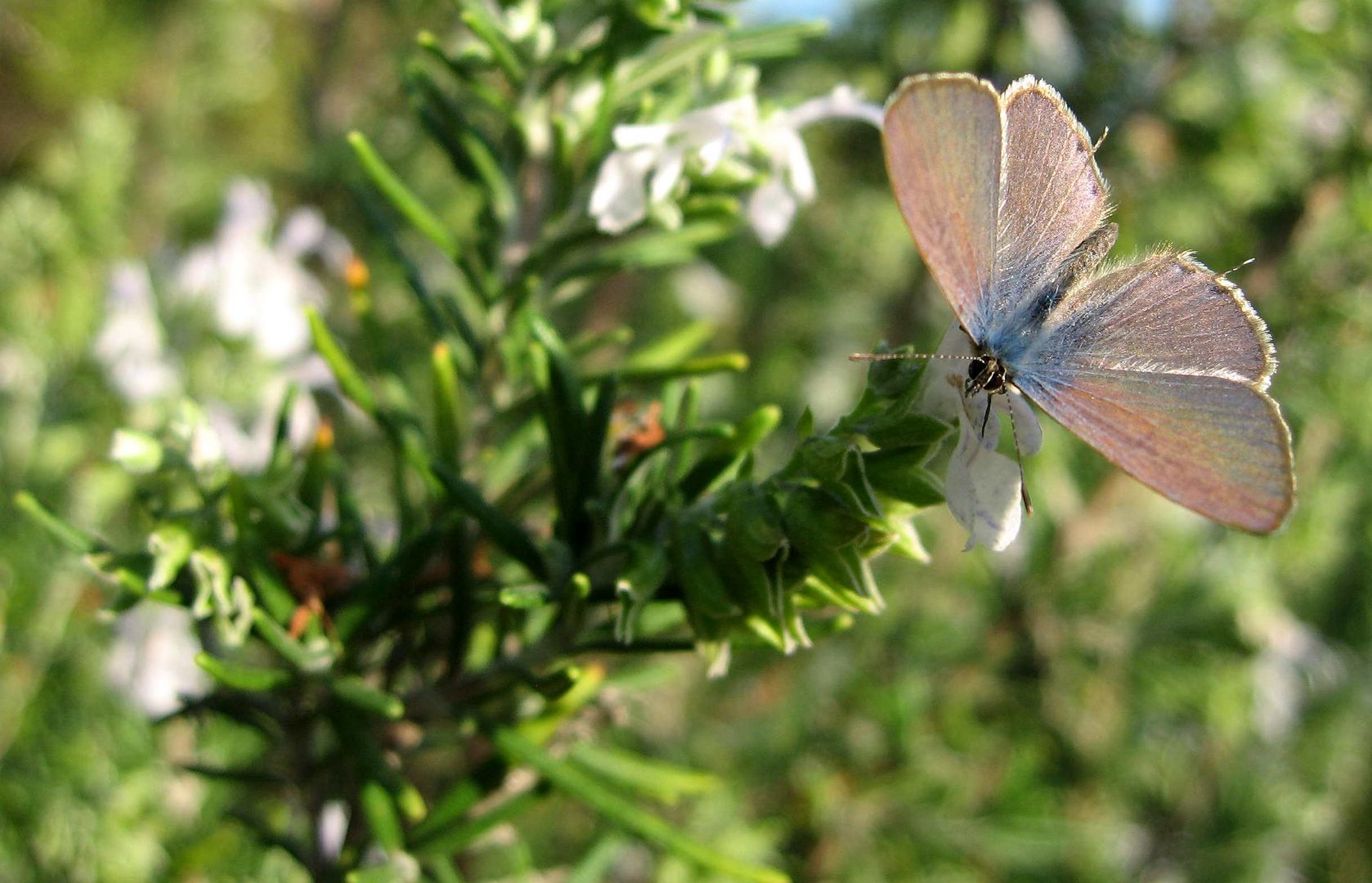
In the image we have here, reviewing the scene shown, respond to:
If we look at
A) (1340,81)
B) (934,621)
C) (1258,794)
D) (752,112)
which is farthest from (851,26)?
(1258,794)

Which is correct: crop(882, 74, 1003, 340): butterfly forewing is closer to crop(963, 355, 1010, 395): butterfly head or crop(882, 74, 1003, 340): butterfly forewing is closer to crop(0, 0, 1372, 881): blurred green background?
crop(963, 355, 1010, 395): butterfly head

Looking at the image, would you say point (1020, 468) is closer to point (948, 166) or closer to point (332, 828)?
point (948, 166)

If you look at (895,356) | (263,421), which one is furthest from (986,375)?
(263,421)

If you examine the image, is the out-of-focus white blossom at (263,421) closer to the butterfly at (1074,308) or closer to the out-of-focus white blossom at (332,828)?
the out-of-focus white blossom at (332,828)

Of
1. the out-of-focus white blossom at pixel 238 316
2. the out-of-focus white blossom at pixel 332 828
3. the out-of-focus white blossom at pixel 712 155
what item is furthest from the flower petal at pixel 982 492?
Answer: the out-of-focus white blossom at pixel 238 316

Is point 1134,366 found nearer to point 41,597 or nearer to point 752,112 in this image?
point 752,112

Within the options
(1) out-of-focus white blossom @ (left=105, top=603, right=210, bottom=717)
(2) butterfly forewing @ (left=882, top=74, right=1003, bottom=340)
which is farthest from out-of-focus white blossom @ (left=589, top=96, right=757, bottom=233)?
(1) out-of-focus white blossom @ (left=105, top=603, right=210, bottom=717)

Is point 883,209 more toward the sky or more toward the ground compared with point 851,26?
more toward the ground
